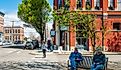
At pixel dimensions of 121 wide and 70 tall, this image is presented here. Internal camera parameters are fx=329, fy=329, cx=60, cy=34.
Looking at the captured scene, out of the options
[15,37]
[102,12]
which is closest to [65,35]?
[102,12]

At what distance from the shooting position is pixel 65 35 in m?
52.6

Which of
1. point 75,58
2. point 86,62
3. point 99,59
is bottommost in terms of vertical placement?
point 86,62

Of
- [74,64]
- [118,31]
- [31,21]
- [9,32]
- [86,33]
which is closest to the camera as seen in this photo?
[74,64]

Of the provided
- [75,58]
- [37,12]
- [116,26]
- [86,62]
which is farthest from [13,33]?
[75,58]

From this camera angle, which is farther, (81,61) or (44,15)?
(44,15)

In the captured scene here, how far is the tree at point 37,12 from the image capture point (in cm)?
6519

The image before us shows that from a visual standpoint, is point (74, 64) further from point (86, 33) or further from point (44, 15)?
point (44, 15)

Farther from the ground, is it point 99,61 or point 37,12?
point 37,12

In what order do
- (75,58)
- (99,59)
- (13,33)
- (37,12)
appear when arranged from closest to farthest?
(99,59)
(75,58)
(37,12)
(13,33)

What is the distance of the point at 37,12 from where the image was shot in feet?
214

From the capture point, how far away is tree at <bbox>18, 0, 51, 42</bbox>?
65.2m

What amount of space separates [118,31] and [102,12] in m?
3.87

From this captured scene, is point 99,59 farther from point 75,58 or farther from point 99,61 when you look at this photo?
point 75,58

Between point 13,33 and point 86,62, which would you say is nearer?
point 86,62
